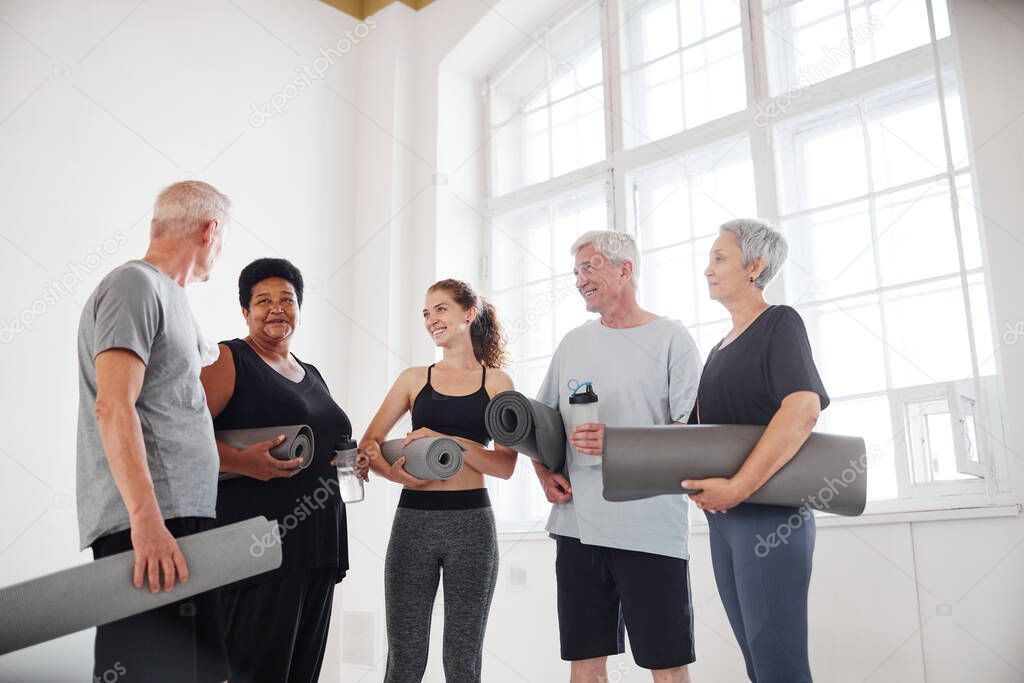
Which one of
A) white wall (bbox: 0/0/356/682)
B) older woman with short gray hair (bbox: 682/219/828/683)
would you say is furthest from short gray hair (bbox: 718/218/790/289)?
white wall (bbox: 0/0/356/682)

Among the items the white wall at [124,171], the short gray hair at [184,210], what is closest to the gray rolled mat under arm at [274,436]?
the short gray hair at [184,210]

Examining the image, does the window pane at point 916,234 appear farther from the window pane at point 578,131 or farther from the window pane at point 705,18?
the window pane at point 578,131

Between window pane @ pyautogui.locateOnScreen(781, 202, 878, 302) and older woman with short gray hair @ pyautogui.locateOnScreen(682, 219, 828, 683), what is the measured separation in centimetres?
117

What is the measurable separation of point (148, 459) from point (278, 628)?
61cm

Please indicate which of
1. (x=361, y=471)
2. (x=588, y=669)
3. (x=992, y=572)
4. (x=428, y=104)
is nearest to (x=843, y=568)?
(x=992, y=572)

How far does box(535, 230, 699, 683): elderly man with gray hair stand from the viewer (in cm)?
206

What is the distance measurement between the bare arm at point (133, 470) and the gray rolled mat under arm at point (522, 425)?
0.88 metres

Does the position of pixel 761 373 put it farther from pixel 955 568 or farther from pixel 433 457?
pixel 955 568

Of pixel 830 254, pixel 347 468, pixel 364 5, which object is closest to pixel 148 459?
pixel 347 468

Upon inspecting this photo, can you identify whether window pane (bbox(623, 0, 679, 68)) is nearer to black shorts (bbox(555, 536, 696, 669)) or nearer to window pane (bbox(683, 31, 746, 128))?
window pane (bbox(683, 31, 746, 128))

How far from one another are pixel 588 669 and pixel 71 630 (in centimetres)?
122

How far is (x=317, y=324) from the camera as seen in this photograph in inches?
165

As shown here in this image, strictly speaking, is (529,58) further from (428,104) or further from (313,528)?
(313,528)

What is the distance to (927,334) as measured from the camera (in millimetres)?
2803
